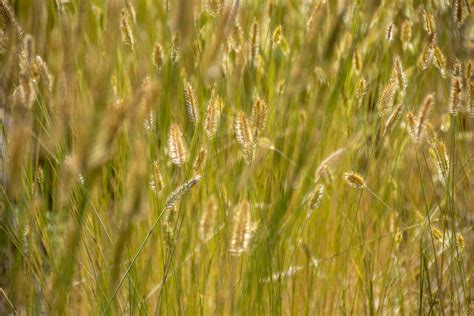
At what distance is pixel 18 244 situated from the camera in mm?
1260

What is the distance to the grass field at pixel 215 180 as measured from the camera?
0.98 m

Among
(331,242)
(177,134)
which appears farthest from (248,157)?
(331,242)

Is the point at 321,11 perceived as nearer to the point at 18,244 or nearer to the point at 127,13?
the point at 127,13

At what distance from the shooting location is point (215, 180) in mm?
1363

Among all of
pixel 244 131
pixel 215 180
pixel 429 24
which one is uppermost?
Answer: pixel 429 24

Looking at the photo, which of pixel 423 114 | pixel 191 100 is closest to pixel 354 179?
pixel 423 114

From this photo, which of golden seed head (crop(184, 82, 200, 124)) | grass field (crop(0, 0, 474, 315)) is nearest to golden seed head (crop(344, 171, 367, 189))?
grass field (crop(0, 0, 474, 315))

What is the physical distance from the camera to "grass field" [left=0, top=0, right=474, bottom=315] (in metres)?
0.98

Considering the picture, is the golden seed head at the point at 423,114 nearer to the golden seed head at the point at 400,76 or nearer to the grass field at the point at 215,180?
the grass field at the point at 215,180

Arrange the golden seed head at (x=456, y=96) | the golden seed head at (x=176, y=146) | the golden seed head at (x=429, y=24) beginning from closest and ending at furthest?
the golden seed head at (x=176, y=146) → the golden seed head at (x=456, y=96) → the golden seed head at (x=429, y=24)

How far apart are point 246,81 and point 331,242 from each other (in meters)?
0.51

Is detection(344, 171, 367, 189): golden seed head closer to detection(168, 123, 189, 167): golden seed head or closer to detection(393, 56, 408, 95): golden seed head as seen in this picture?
detection(393, 56, 408, 95): golden seed head

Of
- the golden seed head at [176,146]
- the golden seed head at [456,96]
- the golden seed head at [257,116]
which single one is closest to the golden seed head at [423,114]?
the golden seed head at [456,96]

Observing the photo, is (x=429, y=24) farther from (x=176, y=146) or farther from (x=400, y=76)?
(x=176, y=146)
